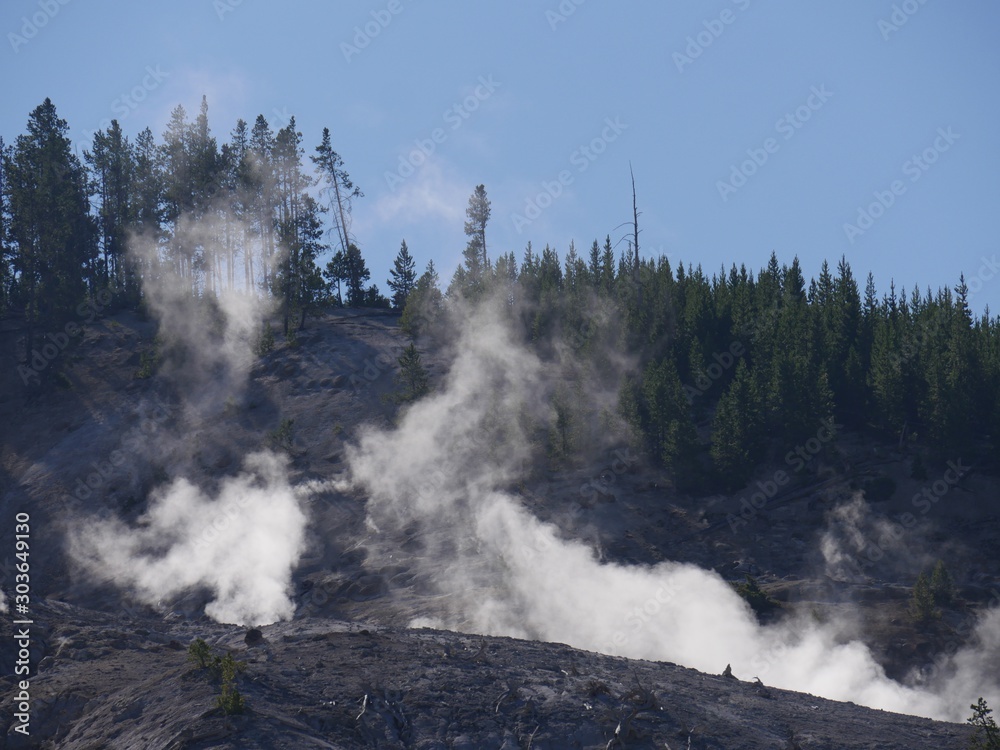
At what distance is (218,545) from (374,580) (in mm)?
7108

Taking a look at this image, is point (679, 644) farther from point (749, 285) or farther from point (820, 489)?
point (749, 285)

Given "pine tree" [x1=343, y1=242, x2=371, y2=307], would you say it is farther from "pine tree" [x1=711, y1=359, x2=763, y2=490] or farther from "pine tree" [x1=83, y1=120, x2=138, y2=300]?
"pine tree" [x1=711, y1=359, x2=763, y2=490]

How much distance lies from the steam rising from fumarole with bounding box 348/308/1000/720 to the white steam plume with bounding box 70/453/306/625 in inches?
139

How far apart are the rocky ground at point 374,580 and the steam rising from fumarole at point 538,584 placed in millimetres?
1010

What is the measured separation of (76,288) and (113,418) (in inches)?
402

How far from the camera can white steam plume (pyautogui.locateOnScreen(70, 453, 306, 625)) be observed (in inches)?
1361

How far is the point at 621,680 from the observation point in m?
19.8

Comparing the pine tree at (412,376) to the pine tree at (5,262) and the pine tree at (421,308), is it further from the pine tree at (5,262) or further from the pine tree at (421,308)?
the pine tree at (5,262)

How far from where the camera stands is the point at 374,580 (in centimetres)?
3447

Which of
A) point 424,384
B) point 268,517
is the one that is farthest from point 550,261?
point 268,517

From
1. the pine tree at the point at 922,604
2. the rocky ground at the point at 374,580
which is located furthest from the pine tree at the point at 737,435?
the pine tree at the point at 922,604

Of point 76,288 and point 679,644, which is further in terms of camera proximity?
point 76,288

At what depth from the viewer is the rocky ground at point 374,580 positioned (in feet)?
57.0

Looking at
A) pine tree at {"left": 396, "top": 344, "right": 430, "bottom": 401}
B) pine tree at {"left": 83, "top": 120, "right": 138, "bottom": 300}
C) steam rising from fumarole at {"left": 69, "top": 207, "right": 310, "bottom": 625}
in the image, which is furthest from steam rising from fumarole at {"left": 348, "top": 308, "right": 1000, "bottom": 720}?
pine tree at {"left": 83, "top": 120, "right": 138, "bottom": 300}
